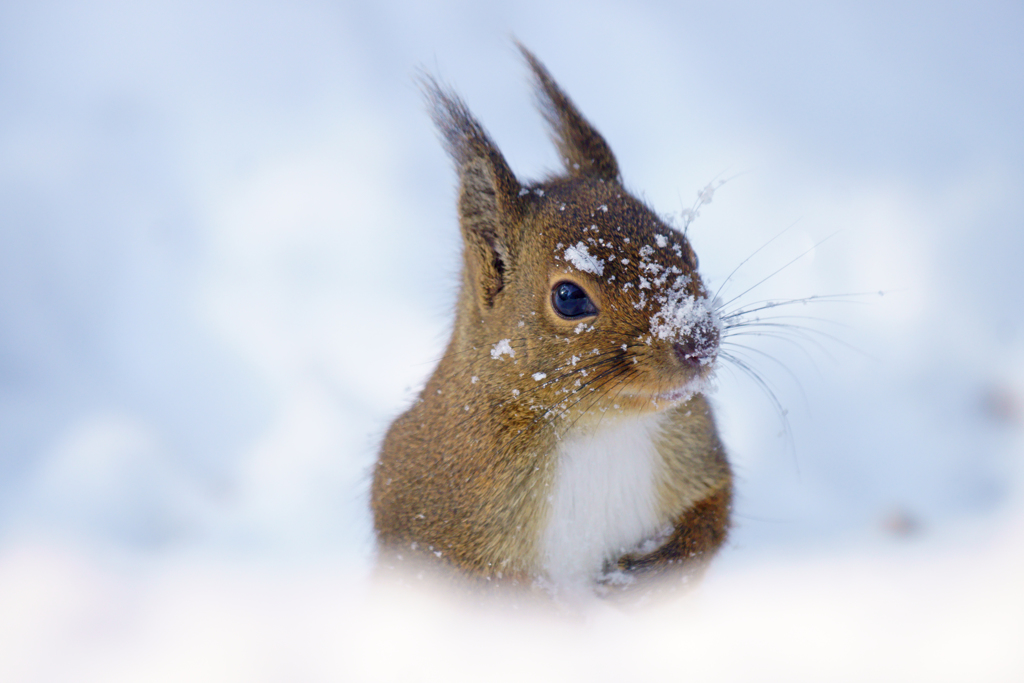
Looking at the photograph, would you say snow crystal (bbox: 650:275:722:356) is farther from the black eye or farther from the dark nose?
the black eye

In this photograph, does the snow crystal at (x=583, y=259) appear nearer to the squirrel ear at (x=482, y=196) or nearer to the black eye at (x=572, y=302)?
the black eye at (x=572, y=302)

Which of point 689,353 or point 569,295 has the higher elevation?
point 569,295

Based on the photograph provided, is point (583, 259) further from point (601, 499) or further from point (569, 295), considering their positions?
point (601, 499)

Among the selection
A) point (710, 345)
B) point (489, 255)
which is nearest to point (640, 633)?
point (710, 345)

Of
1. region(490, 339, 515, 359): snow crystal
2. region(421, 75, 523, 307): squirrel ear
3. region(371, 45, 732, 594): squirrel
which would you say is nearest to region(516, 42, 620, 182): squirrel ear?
region(371, 45, 732, 594): squirrel

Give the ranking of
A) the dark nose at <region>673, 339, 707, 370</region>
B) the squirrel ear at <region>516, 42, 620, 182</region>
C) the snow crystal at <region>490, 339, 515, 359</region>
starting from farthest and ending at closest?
the squirrel ear at <region>516, 42, 620, 182</region> → the snow crystal at <region>490, 339, 515, 359</region> → the dark nose at <region>673, 339, 707, 370</region>

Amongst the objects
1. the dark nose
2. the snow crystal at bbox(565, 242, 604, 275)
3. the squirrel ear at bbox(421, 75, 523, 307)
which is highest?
the squirrel ear at bbox(421, 75, 523, 307)

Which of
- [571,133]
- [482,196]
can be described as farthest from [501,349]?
[571,133]
